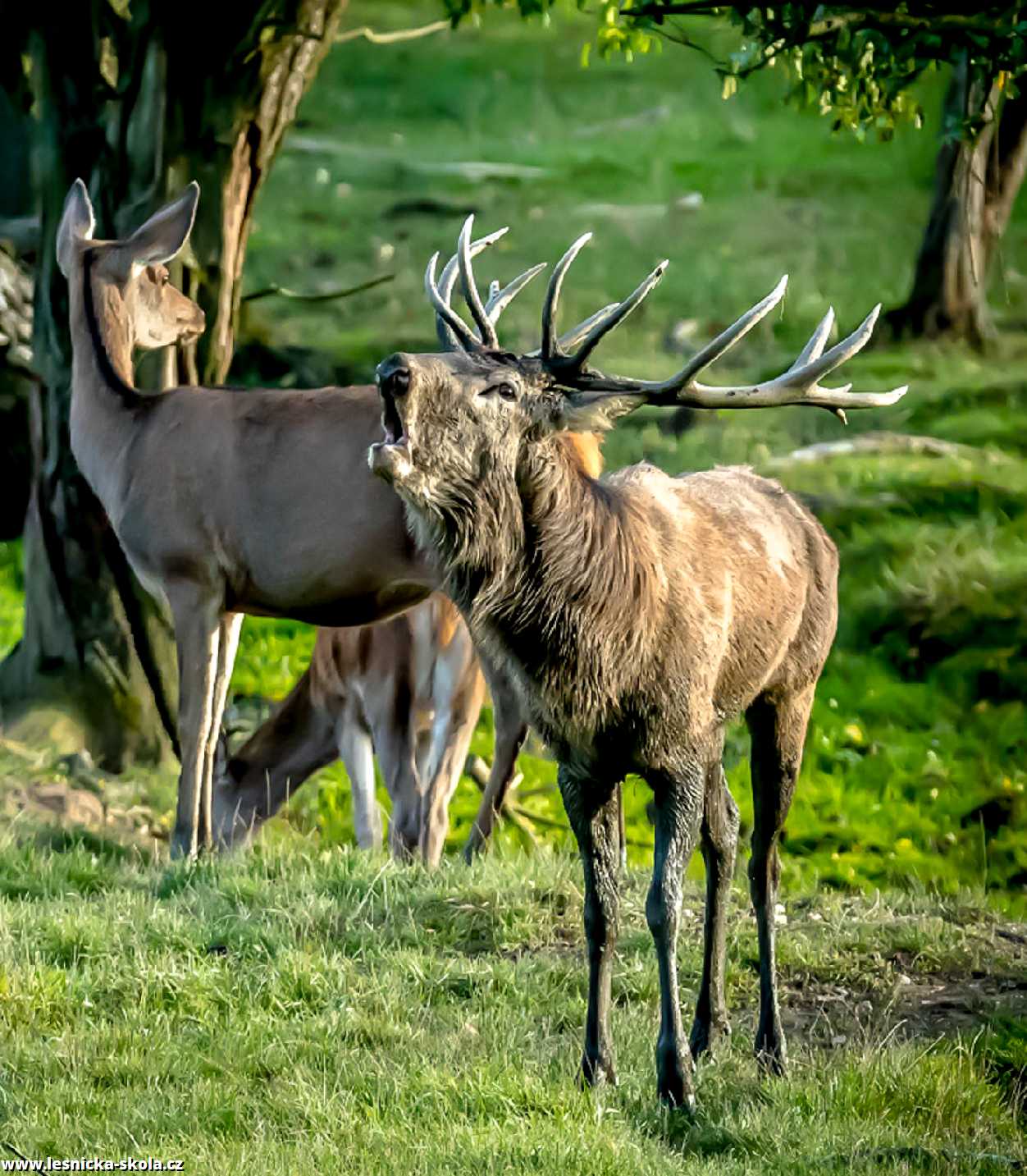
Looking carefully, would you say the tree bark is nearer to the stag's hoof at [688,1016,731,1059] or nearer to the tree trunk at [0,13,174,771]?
the tree trunk at [0,13,174,771]

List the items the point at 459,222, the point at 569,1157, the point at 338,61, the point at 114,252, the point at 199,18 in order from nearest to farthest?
1. the point at 569,1157
2. the point at 114,252
3. the point at 199,18
4. the point at 459,222
5. the point at 338,61

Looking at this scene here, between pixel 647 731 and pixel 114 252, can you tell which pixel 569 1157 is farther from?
pixel 114 252

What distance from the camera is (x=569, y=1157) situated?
5.23m

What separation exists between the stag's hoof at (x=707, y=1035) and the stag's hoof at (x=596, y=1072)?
0.57m

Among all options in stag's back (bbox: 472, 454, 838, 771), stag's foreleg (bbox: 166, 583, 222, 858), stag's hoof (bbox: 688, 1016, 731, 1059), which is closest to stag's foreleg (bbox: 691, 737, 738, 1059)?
stag's hoof (bbox: 688, 1016, 731, 1059)

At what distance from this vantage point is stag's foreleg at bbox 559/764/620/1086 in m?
6.00

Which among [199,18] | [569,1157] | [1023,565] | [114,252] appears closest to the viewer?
[569,1157]

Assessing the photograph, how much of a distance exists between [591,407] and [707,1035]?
216 cm

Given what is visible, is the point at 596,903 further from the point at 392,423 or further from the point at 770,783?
the point at 392,423

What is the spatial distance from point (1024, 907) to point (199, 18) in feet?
20.6

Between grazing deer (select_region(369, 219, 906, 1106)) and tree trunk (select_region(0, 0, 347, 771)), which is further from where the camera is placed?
tree trunk (select_region(0, 0, 347, 771))

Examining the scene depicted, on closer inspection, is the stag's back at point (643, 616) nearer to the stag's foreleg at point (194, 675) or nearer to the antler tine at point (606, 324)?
the antler tine at point (606, 324)

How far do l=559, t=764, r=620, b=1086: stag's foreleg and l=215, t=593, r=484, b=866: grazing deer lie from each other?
14.2 feet

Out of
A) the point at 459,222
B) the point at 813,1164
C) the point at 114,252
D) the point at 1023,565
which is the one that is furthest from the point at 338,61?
the point at 813,1164
